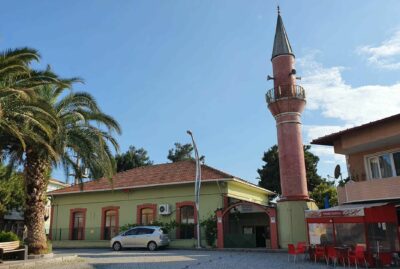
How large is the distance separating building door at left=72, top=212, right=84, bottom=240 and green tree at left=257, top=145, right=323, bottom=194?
73.1 feet

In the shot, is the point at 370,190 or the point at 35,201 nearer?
the point at 35,201

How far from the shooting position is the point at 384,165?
59.5 ft

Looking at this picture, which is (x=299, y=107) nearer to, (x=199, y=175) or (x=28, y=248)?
(x=199, y=175)

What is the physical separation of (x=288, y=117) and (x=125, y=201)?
13449 millimetres

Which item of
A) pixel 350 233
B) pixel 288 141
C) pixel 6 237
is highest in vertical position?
pixel 288 141

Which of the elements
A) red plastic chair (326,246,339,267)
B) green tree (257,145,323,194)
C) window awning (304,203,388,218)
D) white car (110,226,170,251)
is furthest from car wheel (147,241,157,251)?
green tree (257,145,323,194)

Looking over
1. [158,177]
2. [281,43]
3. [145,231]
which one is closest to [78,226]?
[158,177]

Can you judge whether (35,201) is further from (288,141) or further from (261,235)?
(261,235)

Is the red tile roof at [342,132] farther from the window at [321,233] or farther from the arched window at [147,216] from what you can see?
the arched window at [147,216]

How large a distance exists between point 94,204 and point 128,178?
10.6ft

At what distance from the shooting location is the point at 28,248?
1620cm

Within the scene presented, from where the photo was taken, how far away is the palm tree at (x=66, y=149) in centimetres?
1634

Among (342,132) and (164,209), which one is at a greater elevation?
(342,132)

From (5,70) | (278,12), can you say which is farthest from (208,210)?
(5,70)
